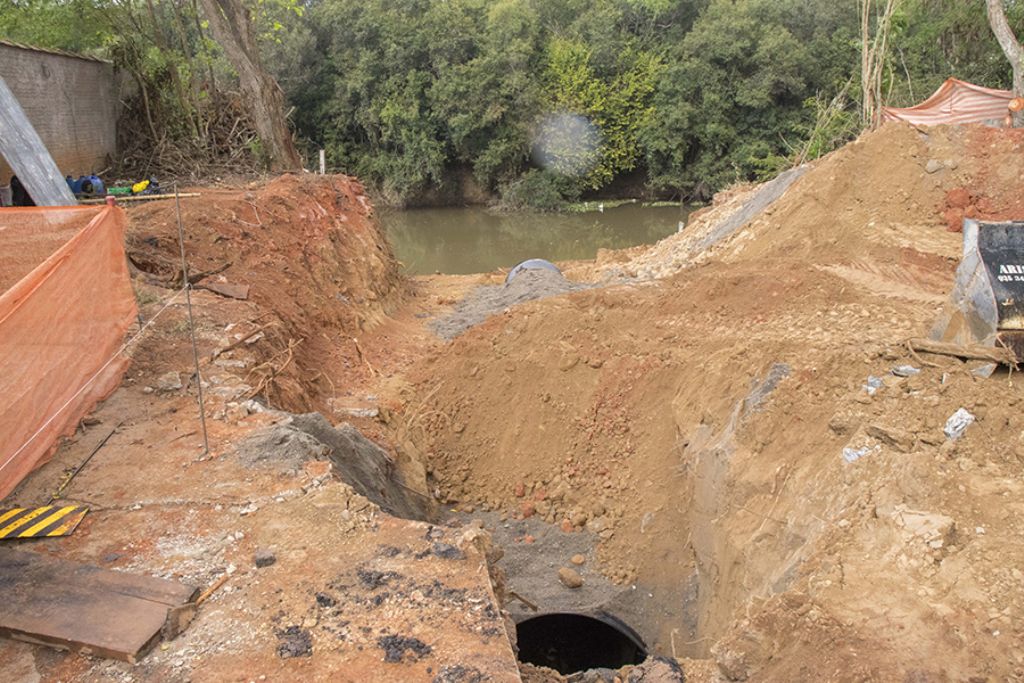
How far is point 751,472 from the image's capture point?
5.61 m

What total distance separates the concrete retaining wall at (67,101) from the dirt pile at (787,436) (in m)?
7.89

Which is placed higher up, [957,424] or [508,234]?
[957,424]

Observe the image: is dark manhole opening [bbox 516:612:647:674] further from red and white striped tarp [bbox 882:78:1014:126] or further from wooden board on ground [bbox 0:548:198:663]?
red and white striped tarp [bbox 882:78:1014:126]

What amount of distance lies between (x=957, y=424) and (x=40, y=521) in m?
5.71

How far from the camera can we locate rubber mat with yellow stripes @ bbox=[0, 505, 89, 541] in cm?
419

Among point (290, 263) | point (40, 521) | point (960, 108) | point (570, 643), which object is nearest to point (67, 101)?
point (290, 263)

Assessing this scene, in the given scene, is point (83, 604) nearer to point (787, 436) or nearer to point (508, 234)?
point (787, 436)

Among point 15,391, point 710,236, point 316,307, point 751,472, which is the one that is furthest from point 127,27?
point 751,472

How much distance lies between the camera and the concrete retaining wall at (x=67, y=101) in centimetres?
1130

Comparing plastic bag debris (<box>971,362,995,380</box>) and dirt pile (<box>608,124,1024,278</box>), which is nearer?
plastic bag debris (<box>971,362,995,380</box>)

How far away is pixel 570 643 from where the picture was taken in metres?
6.36

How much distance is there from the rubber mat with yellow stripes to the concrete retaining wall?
→ 7712mm

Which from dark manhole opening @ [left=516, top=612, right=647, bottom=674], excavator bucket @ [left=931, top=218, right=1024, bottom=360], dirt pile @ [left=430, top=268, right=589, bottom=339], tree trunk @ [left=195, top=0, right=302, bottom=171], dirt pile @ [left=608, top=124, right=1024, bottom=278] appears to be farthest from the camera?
tree trunk @ [left=195, top=0, right=302, bottom=171]

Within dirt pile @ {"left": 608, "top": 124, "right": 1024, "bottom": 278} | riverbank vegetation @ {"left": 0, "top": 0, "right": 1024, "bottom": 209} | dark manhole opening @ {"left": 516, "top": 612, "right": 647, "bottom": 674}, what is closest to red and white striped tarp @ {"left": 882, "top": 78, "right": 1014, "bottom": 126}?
dirt pile @ {"left": 608, "top": 124, "right": 1024, "bottom": 278}
